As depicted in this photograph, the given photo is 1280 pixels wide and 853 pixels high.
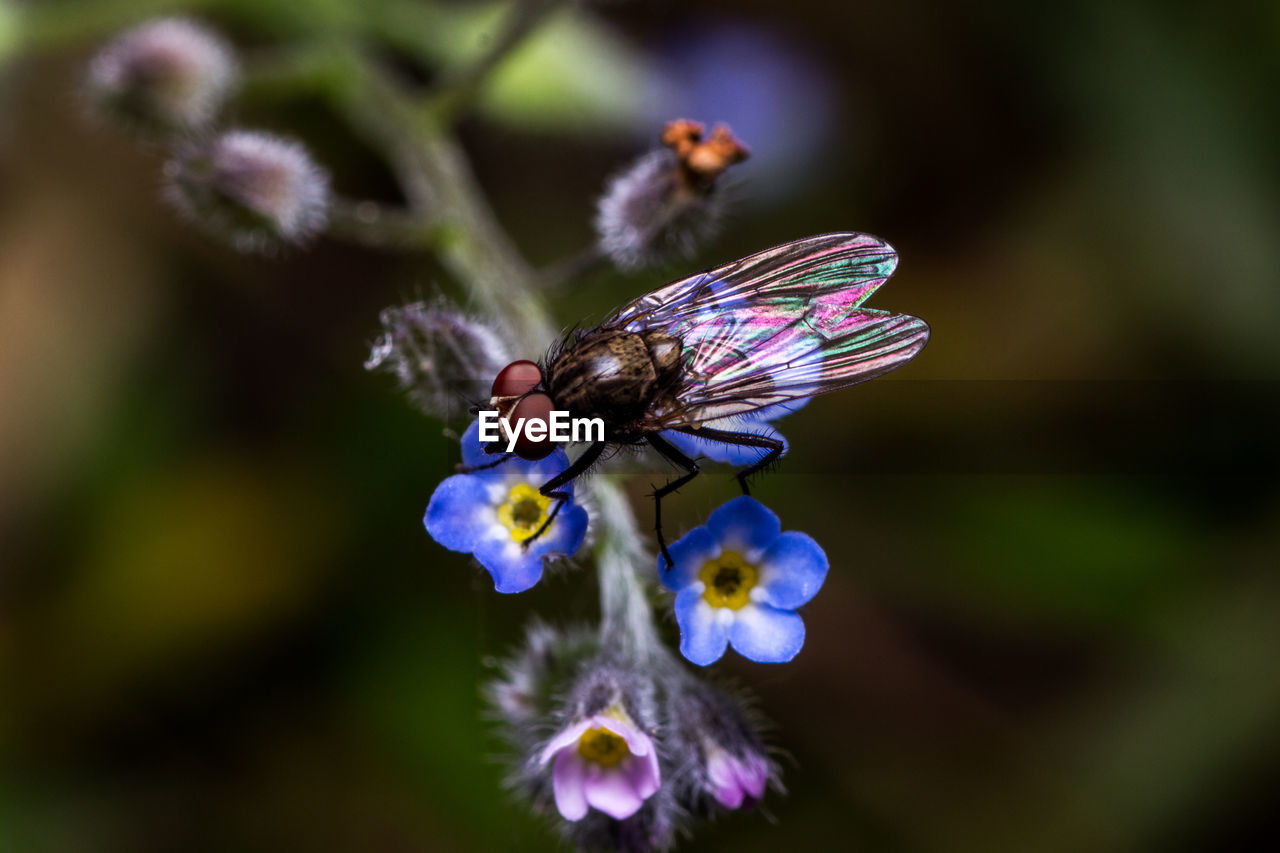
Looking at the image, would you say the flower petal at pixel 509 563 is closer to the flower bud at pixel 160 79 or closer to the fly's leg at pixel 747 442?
the fly's leg at pixel 747 442

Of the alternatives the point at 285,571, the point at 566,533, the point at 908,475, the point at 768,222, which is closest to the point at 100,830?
the point at 285,571

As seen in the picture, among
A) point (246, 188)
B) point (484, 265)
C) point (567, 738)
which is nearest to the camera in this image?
point (567, 738)

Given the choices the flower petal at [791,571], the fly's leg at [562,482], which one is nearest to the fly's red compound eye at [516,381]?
the fly's leg at [562,482]

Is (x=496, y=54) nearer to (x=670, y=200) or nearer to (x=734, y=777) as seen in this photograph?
(x=670, y=200)

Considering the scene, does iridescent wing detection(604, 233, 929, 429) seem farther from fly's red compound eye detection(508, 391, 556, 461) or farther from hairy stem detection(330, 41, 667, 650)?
hairy stem detection(330, 41, 667, 650)

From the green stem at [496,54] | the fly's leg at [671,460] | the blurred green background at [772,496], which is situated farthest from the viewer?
the blurred green background at [772,496]

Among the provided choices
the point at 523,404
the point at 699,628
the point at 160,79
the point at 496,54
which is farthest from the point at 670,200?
the point at 160,79

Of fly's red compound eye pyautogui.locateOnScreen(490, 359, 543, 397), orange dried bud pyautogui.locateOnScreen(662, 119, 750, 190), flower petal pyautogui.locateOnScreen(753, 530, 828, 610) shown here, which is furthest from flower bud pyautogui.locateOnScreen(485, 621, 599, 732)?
orange dried bud pyautogui.locateOnScreen(662, 119, 750, 190)
